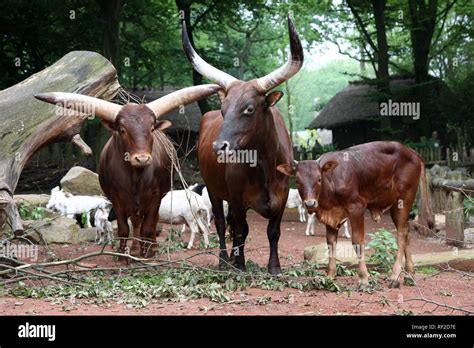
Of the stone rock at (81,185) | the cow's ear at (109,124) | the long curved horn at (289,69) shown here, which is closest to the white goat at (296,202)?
the stone rock at (81,185)

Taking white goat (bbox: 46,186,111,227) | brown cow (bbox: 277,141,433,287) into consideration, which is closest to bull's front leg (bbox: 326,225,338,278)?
brown cow (bbox: 277,141,433,287)

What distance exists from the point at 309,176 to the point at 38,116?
378cm

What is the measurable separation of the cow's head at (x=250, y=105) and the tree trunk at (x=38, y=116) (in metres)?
2.61

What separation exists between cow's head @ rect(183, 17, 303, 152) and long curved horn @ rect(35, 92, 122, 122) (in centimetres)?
170

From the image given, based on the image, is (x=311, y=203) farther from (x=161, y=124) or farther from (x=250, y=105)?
(x=161, y=124)

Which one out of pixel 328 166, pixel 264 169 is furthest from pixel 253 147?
pixel 328 166

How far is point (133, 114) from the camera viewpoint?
8742 millimetres

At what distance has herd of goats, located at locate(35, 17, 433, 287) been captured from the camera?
307 inches

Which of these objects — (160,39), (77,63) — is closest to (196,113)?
(160,39)

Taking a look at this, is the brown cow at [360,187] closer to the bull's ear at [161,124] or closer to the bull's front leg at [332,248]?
the bull's front leg at [332,248]

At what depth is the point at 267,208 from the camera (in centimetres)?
818

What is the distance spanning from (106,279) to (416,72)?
64.1ft

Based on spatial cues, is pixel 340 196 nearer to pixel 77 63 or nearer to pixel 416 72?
pixel 77 63

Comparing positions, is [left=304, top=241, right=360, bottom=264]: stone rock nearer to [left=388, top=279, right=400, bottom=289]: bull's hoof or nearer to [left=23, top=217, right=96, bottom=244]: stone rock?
[left=388, top=279, right=400, bottom=289]: bull's hoof
